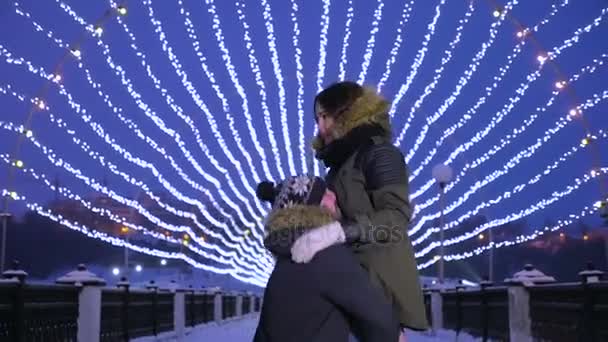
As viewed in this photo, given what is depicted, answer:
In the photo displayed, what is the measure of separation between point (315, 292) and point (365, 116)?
0.68 metres

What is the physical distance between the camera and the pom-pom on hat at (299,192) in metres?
2.82

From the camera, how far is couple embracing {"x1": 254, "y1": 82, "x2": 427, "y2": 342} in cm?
273

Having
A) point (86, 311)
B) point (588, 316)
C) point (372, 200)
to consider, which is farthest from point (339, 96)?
point (86, 311)

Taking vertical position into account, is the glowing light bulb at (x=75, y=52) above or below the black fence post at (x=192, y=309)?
above

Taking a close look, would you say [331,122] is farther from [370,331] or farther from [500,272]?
[500,272]

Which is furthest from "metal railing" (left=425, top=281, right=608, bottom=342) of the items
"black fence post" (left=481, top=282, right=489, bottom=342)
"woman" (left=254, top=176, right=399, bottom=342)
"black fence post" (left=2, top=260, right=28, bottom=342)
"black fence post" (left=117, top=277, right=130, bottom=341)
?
"black fence post" (left=117, top=277, right=130, bottom=341)

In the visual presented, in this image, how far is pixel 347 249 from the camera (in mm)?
2809

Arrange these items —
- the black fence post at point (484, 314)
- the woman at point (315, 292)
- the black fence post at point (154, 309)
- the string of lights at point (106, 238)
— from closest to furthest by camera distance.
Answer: the woman at point (315, 292) < the black fence post at point (484, 314) < the black fence post at point (154, 309) < the string of lights at point (106, 238)

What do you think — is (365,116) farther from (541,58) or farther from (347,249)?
(541,58)

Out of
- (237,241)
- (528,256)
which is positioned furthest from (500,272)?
(237,241)

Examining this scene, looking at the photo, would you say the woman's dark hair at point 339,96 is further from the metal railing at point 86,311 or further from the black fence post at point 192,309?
the black fence post at point 192,309

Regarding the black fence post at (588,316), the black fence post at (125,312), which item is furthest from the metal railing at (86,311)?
the black fence post at (588,316)

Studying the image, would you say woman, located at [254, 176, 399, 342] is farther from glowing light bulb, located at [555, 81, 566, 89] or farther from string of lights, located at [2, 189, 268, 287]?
glowing light bulb, located at [555, 81, 566, 89]

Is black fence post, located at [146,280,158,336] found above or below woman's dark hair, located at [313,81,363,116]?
below
